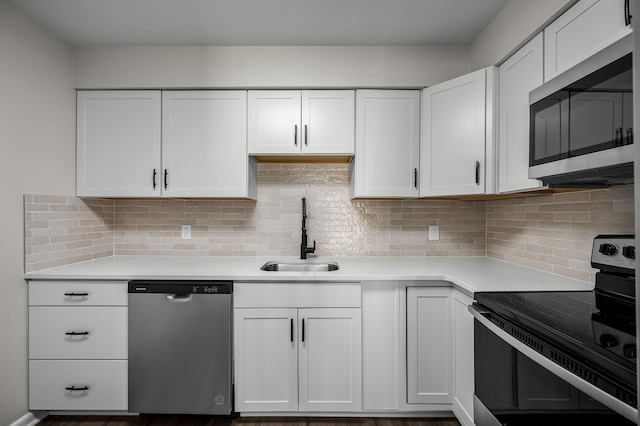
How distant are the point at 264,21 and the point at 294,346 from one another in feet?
6.33

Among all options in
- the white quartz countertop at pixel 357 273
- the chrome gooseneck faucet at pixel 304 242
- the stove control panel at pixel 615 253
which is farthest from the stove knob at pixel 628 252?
the chrome gooseneck faucet at pixel 304 242

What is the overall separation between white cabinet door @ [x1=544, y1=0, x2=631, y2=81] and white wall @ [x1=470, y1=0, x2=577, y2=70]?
0.19ft

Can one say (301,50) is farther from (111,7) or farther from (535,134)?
(535,134)

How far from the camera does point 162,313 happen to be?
6.61 ft

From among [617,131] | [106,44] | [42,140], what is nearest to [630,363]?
[617,131]

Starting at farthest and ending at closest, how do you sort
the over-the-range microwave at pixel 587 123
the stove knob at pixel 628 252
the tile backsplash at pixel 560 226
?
1. the tile backsplash at pixel 560 226
2. the stove knob at pixel 628 252
3. the over-the-range microwave at pixel 587 123

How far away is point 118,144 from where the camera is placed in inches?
95.3

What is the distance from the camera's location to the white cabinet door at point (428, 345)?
6.69ft

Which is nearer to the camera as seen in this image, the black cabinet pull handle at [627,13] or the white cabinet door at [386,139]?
the black cabinet pull handle at [627,13]

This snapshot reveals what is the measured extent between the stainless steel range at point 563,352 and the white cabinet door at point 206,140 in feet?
5.60

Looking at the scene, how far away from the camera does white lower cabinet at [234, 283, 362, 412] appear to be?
2.04 meters

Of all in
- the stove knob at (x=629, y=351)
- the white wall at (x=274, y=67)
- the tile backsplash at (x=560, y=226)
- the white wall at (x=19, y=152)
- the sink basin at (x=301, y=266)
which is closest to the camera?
the stove knob at (x=629, y=351)

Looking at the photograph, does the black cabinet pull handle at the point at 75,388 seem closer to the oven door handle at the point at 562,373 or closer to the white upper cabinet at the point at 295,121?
the white upper cabinet at the point at 295,121

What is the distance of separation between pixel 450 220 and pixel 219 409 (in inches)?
80.2
